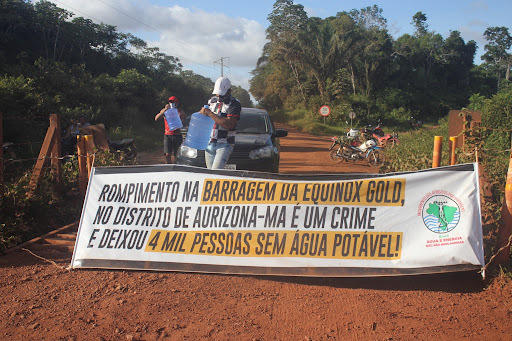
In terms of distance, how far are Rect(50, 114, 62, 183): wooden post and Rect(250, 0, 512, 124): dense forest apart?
3274 cm

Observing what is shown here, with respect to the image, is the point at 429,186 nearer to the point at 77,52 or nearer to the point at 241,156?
the point at 241,156

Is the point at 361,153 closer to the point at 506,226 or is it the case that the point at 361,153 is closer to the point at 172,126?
the point at 172,126

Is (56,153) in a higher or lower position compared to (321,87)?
lower

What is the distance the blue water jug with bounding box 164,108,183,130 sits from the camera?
8594 millimetres

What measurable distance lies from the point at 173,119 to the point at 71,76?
39.0 ft

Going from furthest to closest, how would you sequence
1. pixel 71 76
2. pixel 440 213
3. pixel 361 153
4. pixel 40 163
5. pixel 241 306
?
pixel 71 76 < pixel 361 153 < pixel 40 163 < pixel 440 213 < pixel 241 306

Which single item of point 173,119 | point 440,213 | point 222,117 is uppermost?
point 222,117

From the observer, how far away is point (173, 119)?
340 inches

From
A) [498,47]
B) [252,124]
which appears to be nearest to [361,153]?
[252,124]

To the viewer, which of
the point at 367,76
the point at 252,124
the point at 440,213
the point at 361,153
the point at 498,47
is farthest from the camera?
the point at 498,47

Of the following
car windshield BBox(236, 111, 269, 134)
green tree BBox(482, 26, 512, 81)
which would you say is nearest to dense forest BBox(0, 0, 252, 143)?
car windshield BBox(236, 111, 269, 134)

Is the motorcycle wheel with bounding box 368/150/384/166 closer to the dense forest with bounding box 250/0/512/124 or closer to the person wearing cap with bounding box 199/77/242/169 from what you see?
the person wearing cap with bounding box 199/77/242/169

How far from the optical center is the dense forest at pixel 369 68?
133ft

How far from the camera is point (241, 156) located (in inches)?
281
